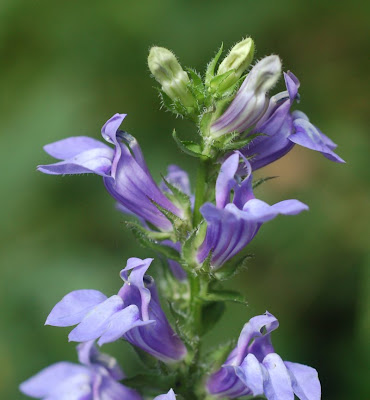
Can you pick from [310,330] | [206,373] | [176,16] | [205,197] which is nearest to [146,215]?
[205,197]

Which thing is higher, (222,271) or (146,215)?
(146,215)

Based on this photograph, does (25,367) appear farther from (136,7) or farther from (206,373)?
(136,7)

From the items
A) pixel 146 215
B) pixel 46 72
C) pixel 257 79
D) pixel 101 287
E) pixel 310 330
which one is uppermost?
pixel 46 72

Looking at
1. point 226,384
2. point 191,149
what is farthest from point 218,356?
point 191,149

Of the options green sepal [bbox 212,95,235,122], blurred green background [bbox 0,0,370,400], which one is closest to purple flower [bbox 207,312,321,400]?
green sepal [bbox 212,95,235,122]

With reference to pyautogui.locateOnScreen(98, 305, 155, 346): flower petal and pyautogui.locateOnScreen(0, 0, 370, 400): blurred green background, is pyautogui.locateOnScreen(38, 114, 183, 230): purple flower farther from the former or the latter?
pyautogui.locateOnScreen(0, 0, 370, 400): blurred green background

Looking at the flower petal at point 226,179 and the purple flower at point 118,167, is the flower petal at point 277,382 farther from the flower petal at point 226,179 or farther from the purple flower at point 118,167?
the purple flower at point 118,167

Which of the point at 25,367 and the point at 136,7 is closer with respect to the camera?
the point at 25,367

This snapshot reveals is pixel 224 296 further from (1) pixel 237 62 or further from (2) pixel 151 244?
(1) pixel 237 62
